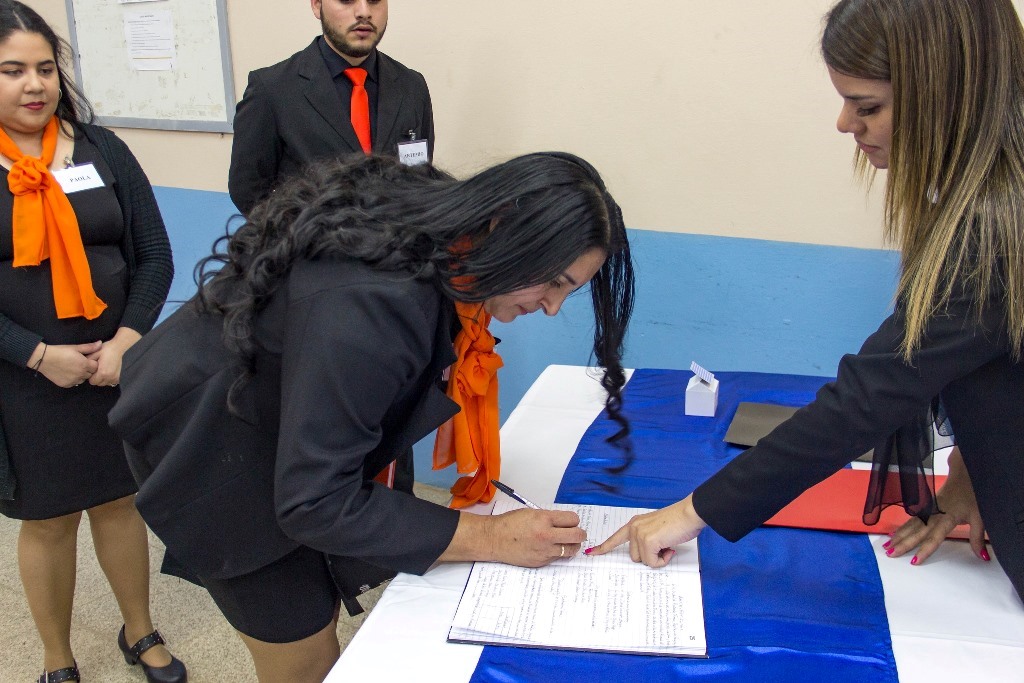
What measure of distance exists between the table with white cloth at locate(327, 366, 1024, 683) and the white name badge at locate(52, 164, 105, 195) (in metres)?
1.18

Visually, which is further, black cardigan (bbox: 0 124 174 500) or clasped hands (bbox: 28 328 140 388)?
black cardigan (bbox: 0 124 174 500)

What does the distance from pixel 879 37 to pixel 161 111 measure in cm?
304

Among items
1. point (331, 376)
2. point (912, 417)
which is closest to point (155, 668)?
point (331, 376)

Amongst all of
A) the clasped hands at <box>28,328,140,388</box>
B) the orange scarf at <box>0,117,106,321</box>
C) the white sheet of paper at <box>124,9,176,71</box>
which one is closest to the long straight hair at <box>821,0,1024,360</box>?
the clasped hands at <box>28,328,140,388</box>

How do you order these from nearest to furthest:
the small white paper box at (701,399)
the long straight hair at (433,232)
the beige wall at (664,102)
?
1. the long straight hair at (433,232)
2. the small white paper box at (701,399)
3. the beige wall at (664,102)

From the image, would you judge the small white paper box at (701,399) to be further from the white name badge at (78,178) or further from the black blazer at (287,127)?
the white name badge at (78,178)

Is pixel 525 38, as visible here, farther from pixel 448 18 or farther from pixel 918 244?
pixel 918 244

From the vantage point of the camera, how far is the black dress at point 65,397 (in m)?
1.73

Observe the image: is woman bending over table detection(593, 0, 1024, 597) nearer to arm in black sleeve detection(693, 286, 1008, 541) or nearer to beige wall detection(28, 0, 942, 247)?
arm in black sleeve detection(693, 286, 1008, 541)

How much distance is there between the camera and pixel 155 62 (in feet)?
10.7

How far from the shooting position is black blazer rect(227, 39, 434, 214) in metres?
2.27

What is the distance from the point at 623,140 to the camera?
7.93ft

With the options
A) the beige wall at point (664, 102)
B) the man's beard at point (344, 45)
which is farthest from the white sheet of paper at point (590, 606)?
the man's beard at point (344, 45)

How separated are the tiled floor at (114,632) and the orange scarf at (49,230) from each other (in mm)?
937
